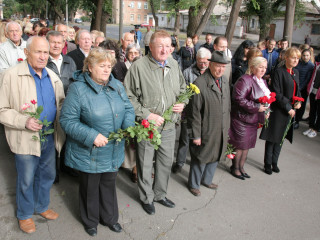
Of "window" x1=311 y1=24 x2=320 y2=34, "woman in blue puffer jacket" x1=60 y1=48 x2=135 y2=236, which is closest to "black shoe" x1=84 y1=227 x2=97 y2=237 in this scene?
"woman in blue puffer jacket" x1=60 y1=48 x2=135 y2=236

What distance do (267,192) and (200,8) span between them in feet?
27.4

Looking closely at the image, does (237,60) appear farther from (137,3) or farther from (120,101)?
(137,3)

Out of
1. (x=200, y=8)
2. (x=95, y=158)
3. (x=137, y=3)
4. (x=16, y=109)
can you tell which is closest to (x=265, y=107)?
(x=95, y=158)

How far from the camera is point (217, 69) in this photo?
11.9ft

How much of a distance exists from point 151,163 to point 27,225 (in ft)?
4.98

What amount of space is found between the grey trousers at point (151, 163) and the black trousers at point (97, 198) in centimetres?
48

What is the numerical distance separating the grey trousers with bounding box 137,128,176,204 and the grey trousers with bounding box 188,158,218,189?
558mm

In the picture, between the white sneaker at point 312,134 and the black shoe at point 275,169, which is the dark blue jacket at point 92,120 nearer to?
the black shoe at point 275,169

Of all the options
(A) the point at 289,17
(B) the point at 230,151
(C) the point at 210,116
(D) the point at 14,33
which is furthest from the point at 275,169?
(A) the point at 289,17

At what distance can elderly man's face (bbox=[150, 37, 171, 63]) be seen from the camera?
3213 mm

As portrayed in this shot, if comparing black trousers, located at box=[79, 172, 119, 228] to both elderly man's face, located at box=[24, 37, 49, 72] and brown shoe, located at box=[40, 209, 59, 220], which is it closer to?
brown shoe, located at box=[40, 209, 59, 220]

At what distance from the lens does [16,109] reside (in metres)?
2.78

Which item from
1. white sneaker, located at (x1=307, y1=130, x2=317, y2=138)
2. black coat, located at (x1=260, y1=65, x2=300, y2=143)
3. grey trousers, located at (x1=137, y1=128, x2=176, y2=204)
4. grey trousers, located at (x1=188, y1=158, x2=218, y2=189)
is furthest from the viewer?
white sneaker, located at (x1=307, y1=130, x2=317, y2=138)

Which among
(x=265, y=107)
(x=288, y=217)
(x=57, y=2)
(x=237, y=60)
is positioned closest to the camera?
(x=288, y=217)
